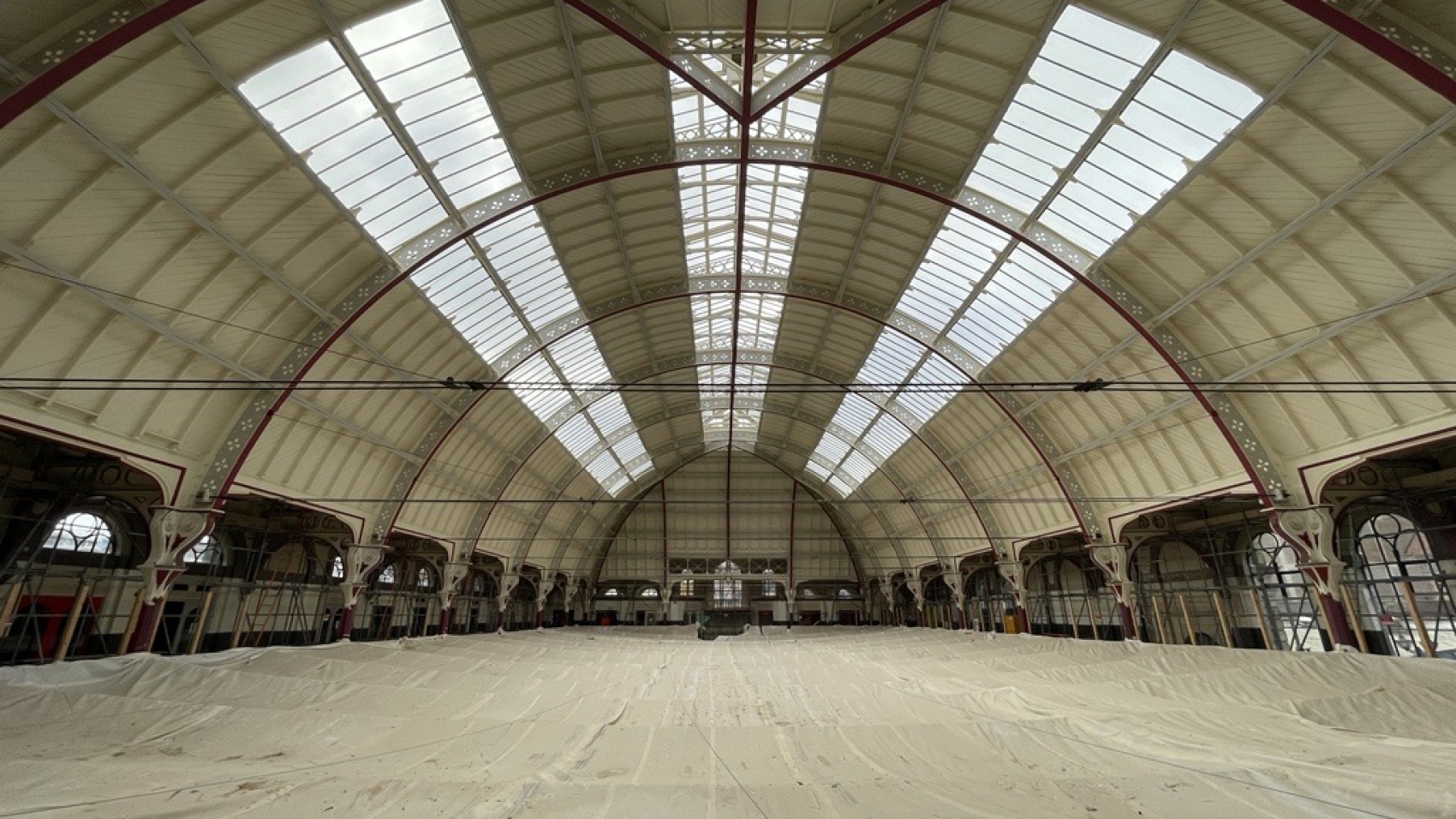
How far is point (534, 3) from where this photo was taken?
15.4 m

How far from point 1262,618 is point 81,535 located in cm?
5078

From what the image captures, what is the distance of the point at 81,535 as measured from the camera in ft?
81.1

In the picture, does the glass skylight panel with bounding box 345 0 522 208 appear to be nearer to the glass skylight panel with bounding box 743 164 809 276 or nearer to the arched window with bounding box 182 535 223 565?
the glass skylight panel with bounding box 743 164 809 276

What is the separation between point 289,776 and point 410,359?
64.0 ft

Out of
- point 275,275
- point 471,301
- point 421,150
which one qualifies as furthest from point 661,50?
point 471,301

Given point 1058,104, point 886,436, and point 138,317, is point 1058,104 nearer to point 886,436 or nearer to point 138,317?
point 138,317

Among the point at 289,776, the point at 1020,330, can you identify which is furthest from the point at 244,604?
the point at 1020,330

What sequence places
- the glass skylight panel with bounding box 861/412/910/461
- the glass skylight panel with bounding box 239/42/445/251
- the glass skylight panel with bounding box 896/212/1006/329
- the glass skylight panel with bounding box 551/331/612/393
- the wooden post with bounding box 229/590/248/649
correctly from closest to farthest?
the glass skylight panel with bounding box 239/42/445/251 < the glass skylight panel with bounding box 896/212/1006/329 < the wooden post with bounding box 229/590/248/649 < the glass skylight panel with bounding box 551/331/612/393 < the glass skylight panel with bounding box 861/412/910/461

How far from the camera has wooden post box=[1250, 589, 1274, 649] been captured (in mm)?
25609

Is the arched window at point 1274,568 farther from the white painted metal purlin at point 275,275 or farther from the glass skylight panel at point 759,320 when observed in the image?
the white painted metal purlin at point 275,275

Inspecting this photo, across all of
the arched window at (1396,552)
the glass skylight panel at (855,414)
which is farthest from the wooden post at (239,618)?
the arched window at (1396,552)

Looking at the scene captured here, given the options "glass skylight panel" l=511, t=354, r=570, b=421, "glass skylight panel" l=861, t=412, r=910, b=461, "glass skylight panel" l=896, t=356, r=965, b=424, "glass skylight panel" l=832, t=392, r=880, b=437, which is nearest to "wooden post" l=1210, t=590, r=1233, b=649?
"glass skylight panel" l=896, t=356, r=965, b=424

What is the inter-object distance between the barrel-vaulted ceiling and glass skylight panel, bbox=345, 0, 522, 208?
0.09m

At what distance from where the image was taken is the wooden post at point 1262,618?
1008 inches
